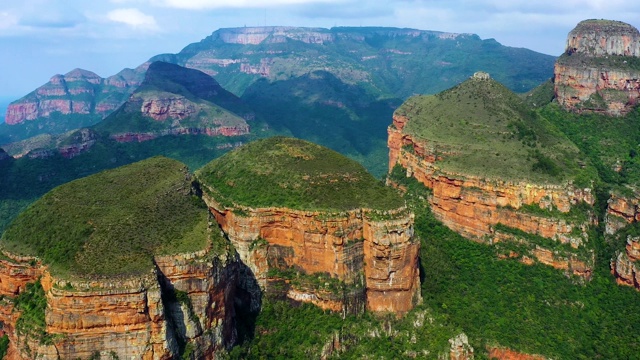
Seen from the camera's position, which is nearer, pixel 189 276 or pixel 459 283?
pixel 189 276

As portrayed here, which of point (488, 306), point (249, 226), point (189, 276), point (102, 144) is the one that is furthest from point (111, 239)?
point (102, 144)

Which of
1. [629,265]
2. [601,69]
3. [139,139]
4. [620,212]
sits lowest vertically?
[629,265]

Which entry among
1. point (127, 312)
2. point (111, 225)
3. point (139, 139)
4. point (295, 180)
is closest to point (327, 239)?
point (295, 180)

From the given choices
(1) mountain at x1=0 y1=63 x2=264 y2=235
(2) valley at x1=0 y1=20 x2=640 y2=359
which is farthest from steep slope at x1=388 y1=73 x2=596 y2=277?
(1) mountain at x1=0 y1=63 x2=264 y2=235

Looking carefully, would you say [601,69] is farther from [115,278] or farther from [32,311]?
[32,311]

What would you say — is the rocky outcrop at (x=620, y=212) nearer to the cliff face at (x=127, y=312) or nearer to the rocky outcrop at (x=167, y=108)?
the cliff face at (x=127, y=312)

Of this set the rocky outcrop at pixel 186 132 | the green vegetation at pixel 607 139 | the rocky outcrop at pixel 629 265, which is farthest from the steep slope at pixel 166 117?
the rocky outcrop at pixel 629 265

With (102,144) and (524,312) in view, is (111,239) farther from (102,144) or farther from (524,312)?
(102,144)
